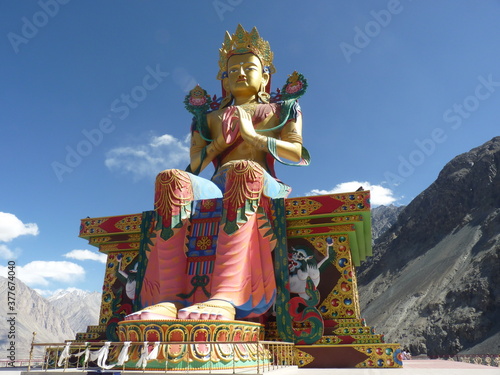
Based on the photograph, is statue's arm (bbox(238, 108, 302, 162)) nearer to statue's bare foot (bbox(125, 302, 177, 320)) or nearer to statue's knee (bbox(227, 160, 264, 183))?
statue's knee (bbox(227, 160, 264, 183))

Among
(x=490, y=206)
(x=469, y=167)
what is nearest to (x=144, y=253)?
(x=490, y=206)

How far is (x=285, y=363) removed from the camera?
5.79 metres

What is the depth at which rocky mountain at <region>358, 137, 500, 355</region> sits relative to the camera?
33.0 meters

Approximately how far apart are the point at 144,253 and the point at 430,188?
52192mm

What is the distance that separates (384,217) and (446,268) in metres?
50.4

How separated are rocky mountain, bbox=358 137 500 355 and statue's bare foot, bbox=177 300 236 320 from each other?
2892cm

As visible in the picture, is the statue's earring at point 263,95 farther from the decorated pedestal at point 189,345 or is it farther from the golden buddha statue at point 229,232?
the decorated pedestal at point 189,345

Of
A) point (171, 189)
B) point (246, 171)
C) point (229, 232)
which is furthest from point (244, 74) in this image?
point (229, 232)

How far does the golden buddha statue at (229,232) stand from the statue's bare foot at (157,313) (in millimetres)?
12

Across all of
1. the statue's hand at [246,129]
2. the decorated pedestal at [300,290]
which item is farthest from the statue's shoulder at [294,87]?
the decorated pedestal at [300,290]

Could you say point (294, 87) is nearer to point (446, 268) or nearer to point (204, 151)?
point (204, 151)

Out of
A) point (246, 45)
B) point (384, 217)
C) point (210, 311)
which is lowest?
point (210, 311)

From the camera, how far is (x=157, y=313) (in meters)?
5.24

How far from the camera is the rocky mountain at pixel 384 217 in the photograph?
80.8 meters
